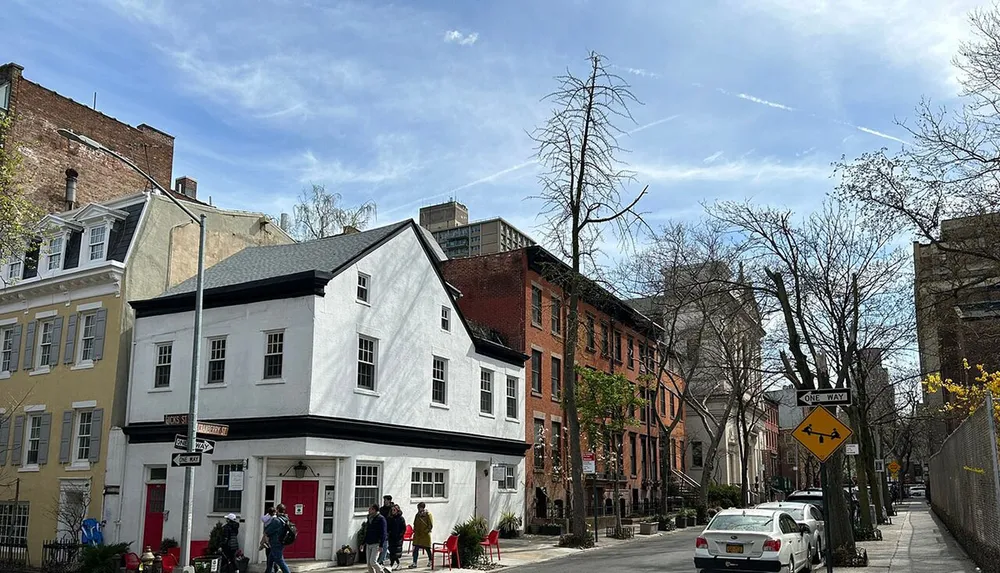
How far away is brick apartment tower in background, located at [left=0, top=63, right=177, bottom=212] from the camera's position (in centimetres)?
3881

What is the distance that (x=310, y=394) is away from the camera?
2378cm

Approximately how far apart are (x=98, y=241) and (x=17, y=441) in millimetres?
7766

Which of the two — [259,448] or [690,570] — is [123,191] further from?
[690,570]

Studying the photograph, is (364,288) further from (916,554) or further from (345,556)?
(916,554)

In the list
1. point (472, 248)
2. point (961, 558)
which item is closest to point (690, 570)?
point (961, 558)

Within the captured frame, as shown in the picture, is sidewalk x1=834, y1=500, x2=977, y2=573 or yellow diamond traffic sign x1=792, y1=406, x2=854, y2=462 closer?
yellow diamond traffic sign x1=792, y1=406, x2=854, y2=462

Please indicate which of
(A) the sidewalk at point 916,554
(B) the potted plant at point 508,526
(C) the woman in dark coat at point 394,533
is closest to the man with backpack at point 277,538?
(C) the woman in dark coat at point 394,533

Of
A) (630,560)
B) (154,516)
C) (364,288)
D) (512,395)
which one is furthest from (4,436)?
(630,560)

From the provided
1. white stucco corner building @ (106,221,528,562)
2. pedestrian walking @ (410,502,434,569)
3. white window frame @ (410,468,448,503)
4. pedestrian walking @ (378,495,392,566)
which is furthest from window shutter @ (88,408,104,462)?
pedestrian walking @ (410,502,434,569)

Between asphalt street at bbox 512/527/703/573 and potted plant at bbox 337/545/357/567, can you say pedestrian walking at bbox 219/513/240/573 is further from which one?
asphalt street at bbox 512/527/703/573

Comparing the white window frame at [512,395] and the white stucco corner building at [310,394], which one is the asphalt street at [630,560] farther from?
the white window frame at [512,395]

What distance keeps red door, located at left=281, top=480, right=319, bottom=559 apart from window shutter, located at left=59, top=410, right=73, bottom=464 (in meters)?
9.17

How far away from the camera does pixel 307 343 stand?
24203 mm

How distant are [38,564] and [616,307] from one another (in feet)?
104
